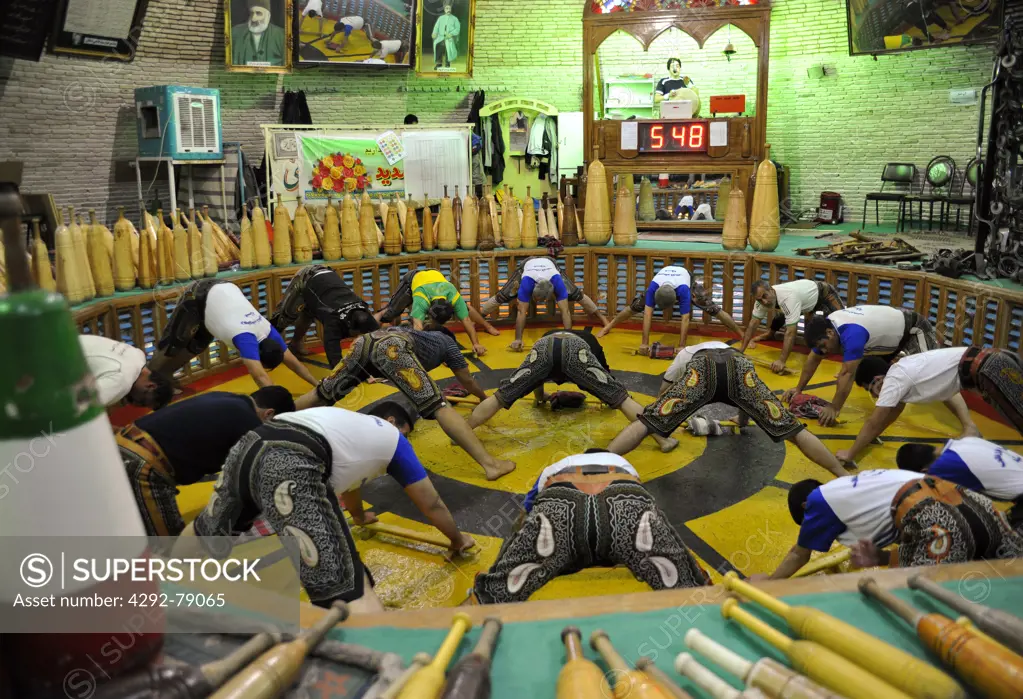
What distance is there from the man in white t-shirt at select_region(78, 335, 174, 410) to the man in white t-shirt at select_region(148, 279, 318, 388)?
1.17m

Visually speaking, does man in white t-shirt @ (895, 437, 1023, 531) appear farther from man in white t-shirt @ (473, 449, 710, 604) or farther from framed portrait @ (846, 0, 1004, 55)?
A: framed portrait @ (846, 0, 1004, 55)

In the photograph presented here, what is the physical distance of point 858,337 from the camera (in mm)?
5965

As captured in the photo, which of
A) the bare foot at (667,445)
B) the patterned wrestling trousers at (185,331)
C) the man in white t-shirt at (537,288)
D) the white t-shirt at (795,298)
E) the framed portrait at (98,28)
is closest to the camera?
the bare foot at (667,445)

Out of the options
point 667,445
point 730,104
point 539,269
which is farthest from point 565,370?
point 730,104

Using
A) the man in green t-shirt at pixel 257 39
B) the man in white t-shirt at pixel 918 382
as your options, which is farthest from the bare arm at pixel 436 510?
the man in green t-shirt at pixel 257 39

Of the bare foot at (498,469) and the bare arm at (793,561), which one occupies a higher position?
the bare arm at (793,561)

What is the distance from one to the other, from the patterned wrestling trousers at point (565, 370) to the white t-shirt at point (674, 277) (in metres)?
2.81

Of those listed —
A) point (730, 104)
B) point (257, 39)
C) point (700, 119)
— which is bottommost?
point (700, 119)

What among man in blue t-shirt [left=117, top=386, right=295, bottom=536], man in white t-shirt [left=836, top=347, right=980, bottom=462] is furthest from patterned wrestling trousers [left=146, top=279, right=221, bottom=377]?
man in white t-shirt [left=836, top=347, right=980, bottom=462]

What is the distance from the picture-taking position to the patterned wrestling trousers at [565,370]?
17.7ft

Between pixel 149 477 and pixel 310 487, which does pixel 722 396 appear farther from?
pixel 149 477

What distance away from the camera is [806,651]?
6.08 ft

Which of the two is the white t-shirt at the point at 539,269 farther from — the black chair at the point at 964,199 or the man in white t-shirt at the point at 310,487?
the black chair at the point at 964,199

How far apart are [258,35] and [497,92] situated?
4630 mm
